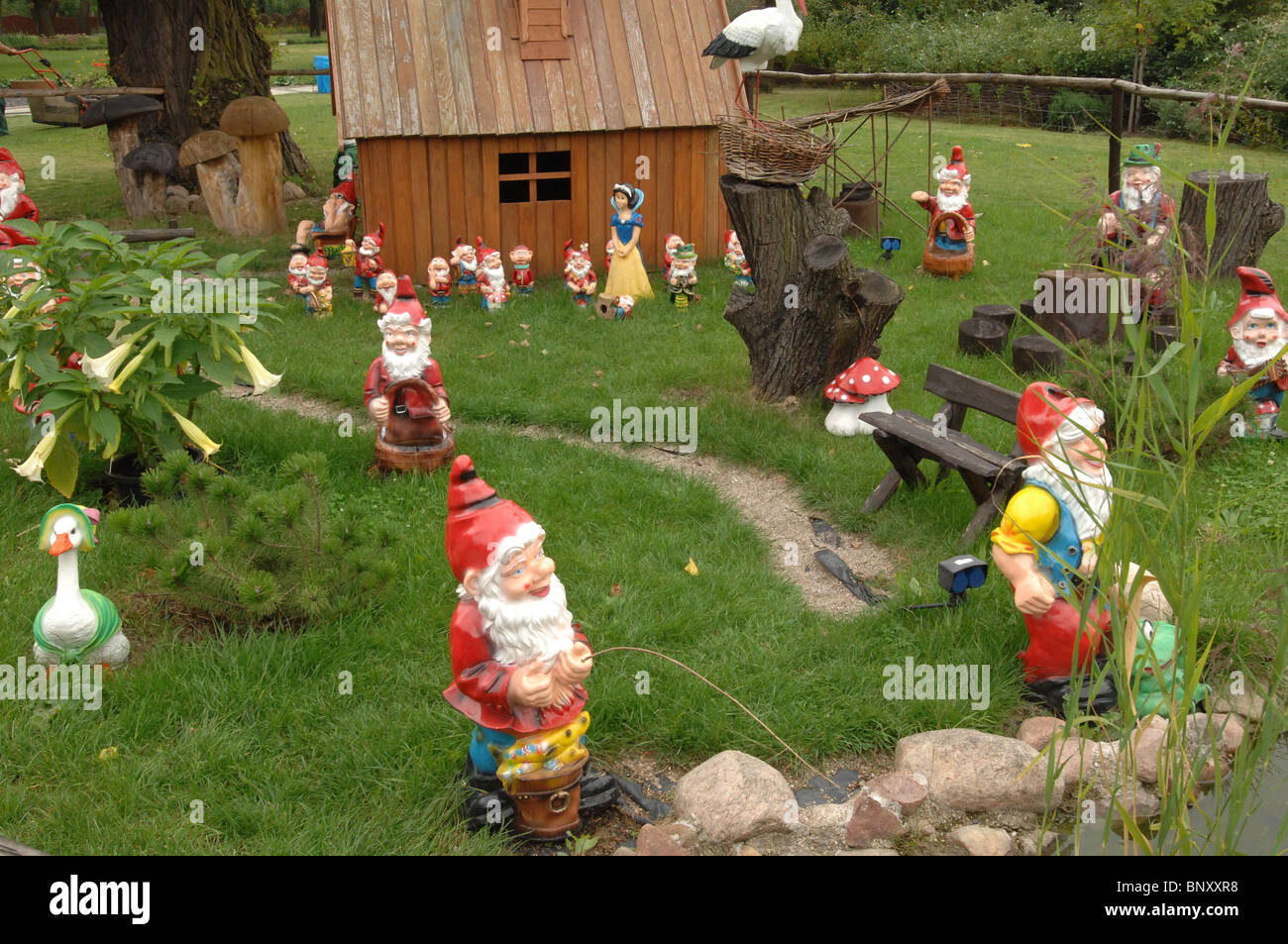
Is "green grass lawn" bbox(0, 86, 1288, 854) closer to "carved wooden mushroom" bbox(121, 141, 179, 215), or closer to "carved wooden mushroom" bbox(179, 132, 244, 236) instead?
"carved wooden mushroom" bbox(179, 132, 244, 236)

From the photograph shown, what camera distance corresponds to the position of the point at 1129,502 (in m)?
2.64

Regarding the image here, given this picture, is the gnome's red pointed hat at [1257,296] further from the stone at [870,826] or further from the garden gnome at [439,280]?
the garden gnome at [439,280]

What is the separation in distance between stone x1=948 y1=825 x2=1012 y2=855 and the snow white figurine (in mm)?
7496

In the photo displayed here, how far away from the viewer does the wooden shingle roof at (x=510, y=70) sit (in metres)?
11.0

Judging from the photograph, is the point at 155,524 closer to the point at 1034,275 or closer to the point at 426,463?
the point at 426,463

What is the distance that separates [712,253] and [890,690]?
8.26m

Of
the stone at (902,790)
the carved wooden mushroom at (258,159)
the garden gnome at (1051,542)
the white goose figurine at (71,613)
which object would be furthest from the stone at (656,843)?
the carved wooden mushroom at (258,159)

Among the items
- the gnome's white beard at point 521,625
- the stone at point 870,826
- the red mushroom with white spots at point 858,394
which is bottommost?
the stone at point 870,826

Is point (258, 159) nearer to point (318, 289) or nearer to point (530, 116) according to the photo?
point (318, 289)

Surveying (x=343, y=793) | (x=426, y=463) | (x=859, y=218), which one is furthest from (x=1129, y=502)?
(x=859, y=218)

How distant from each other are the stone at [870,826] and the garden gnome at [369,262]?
26.7ft

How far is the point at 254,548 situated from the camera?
5.20 m

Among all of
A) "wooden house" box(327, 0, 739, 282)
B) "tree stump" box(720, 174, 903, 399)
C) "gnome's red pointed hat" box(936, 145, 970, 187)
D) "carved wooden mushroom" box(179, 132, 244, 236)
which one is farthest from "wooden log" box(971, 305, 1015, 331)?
"carved wooden mushroom" box(179, 132, 244, 236)

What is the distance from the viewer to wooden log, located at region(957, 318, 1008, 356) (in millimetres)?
9109
